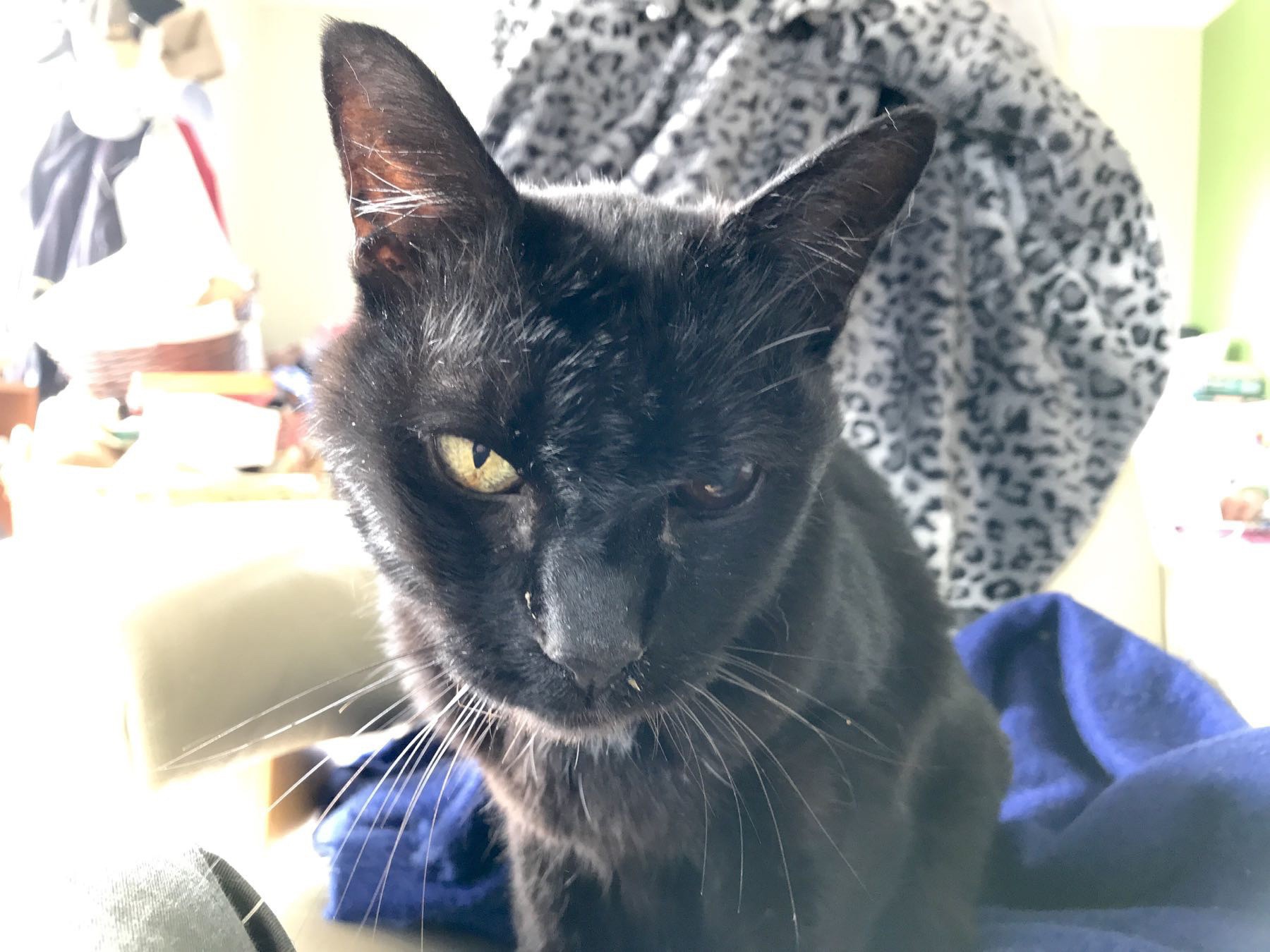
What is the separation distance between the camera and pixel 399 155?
51cm

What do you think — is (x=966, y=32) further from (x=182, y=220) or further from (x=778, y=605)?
(x=182, y=220)

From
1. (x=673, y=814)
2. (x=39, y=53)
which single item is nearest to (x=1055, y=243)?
(x=673, y=814)

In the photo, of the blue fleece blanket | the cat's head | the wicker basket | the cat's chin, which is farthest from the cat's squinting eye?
the wicker basket

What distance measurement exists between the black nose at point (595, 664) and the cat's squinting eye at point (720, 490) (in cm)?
10

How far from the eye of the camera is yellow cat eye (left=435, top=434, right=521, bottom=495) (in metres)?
0.48

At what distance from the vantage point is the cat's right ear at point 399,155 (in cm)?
47

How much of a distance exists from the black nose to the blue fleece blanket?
0.23 metres

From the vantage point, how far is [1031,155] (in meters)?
1.08

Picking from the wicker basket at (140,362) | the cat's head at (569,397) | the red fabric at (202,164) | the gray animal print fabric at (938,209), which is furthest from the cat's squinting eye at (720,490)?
the red fabric at (202,164)

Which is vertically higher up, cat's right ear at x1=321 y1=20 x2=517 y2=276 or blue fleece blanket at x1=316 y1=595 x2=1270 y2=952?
cat's right ear at x1=321 y1=20 x2=517 y2=276

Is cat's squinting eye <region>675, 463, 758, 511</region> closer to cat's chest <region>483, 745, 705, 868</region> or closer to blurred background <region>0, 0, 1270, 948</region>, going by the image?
cat's chest <region>483, 745, 705, 868</region>

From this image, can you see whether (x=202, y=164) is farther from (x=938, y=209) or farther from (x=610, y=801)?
(x=610, y=801)

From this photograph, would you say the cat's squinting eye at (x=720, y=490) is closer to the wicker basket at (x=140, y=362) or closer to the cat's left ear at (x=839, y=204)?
the cat's left ear at (x=839, y=204)

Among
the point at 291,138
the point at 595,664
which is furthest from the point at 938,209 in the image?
the point at 291,138
